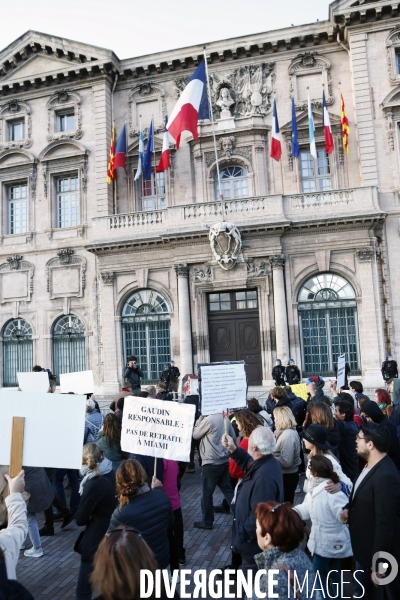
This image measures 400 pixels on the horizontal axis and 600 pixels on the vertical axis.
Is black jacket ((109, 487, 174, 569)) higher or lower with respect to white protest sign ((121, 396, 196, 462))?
lower

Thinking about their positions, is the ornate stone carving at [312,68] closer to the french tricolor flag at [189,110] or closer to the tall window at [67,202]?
the french tricolor flag at [189,110]

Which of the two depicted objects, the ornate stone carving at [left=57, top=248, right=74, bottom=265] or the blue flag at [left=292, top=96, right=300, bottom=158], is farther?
the ornate stone carving at [left=57, top=248, right=74, bottom=265]

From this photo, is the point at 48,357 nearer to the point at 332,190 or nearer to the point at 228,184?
the point at 228,184

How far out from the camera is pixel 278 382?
659 inches

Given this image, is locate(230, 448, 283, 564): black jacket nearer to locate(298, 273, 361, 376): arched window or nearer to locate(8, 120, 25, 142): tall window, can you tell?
locate(298, 273, 361, 376): arched window

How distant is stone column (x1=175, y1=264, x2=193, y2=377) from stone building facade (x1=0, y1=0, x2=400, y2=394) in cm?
6

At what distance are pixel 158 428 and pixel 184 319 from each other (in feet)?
47.9

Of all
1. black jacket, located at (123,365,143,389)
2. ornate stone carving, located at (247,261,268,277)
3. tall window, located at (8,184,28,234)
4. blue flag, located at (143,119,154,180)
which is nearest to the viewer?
black jacket, located at (123,365,143,389)

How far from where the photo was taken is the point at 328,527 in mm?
4684

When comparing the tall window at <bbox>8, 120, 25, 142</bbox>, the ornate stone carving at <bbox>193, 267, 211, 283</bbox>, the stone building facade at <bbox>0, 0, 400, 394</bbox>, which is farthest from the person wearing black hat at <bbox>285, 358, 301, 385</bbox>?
the tall window at <bbox>8, 120, 25, 142</bbox>

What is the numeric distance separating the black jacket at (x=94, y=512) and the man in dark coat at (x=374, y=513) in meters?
2.33

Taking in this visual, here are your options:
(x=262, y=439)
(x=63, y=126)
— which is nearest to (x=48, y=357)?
(x=63, y=126)

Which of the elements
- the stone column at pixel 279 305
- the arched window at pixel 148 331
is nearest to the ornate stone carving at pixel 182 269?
the arched window at pixel 148 331

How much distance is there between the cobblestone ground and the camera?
5965 mm
